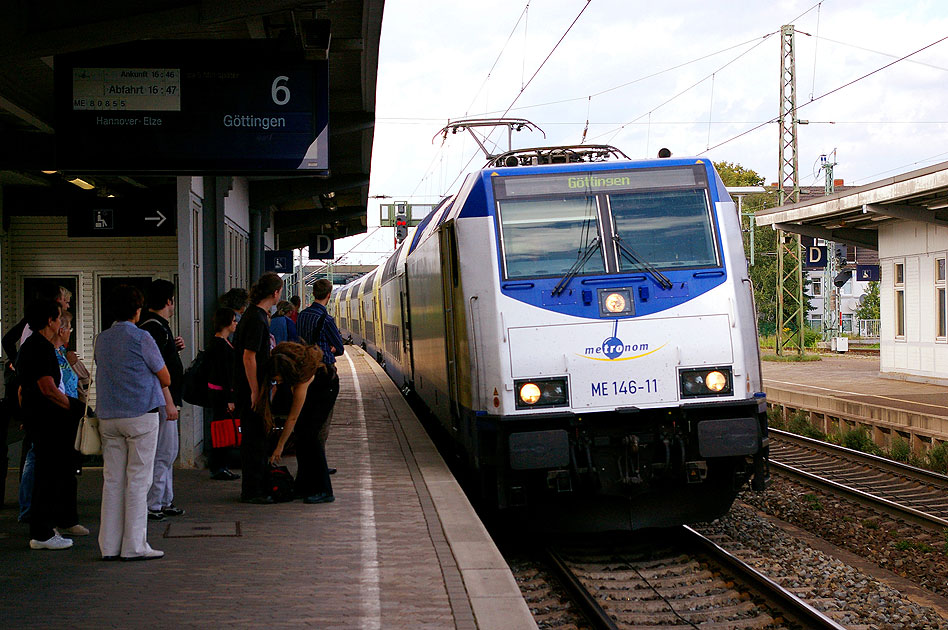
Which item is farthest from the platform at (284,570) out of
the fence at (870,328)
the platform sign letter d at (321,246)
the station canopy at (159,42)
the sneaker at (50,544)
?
the fence at (870,328)

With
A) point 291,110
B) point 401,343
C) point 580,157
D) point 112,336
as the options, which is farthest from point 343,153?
point 112,336

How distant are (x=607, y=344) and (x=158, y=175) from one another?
390cm

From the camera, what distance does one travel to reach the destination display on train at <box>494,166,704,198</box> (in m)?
8.86

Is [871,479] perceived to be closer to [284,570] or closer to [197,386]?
[197,386]

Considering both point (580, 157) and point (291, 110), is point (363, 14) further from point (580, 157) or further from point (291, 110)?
point (580, 157)

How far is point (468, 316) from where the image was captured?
28.2 ft

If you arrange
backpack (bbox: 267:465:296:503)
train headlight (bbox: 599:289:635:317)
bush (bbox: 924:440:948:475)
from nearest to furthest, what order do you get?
train headlight (bbox: 599:289:635:317) → backpack (bbox: 267:465:296:503) → bush (bbox: 924:440:948:475)

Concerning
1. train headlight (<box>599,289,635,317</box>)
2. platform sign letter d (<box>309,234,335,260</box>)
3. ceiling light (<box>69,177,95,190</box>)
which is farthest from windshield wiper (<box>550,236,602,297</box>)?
platform sign letter d (<box>309,234,335,260</box>)

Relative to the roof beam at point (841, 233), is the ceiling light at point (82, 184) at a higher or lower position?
lower

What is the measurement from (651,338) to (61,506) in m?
4.48

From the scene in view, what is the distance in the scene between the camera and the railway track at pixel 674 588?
6.67 metres

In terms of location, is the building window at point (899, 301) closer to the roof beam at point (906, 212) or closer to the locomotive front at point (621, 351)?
the roof beam at point (906, 212)

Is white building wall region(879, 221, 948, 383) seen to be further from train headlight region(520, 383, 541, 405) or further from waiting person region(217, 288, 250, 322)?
waiting person region(217, 288, 250, 322)

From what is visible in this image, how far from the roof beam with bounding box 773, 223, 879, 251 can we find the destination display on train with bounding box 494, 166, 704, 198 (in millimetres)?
19651
